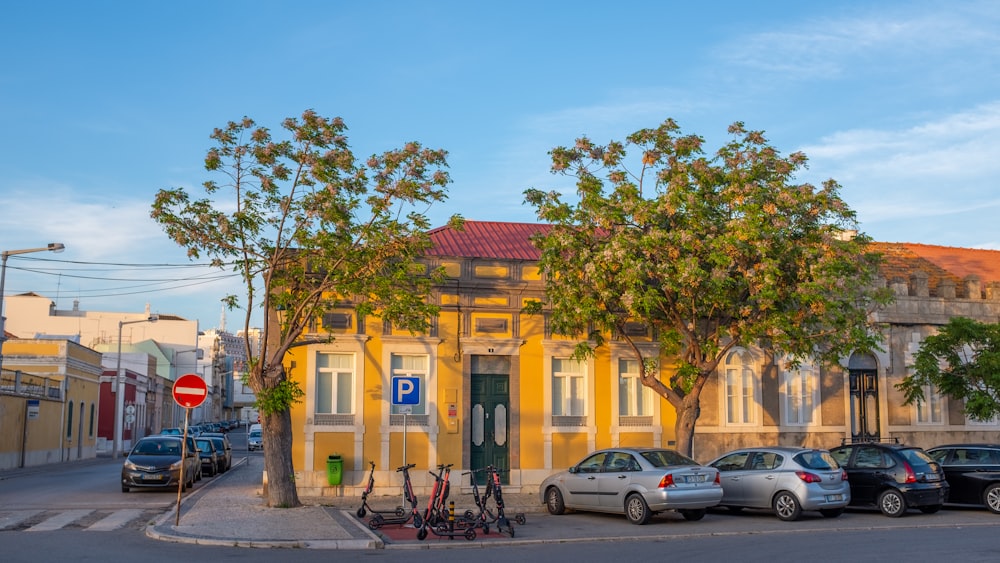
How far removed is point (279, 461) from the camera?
19797mm

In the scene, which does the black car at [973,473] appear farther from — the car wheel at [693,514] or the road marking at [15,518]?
the road marking at [15,518]

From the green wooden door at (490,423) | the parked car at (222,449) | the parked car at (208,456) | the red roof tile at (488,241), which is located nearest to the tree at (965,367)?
the red roof tile at (488,241)

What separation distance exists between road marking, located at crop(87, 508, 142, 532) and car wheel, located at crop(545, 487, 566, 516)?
8.21 m

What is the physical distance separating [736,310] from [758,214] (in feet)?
7.82

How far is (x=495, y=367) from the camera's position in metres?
24.8

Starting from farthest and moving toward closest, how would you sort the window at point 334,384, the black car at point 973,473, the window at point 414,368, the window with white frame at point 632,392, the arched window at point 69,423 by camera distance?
1. the arched window at point 69,423
2. the window with white frame at point 632,392
3. the window at point 414,368
4. the window at point 334,384
5. the black car at point 973,473

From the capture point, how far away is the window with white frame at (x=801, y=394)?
88.2 feet

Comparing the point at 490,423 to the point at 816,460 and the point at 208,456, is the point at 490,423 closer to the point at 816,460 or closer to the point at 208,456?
the point at 816,460

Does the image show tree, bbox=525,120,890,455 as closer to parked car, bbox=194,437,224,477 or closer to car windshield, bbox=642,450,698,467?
car windshield, bbox=642,450,698,467

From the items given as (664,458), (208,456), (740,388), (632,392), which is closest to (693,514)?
(664,458)

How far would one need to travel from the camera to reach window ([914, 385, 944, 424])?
28.0m

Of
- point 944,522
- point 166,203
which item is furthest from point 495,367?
point 944,522

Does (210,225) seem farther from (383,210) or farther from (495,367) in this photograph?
(495,367)

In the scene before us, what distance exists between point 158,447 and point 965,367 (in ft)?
73.9
